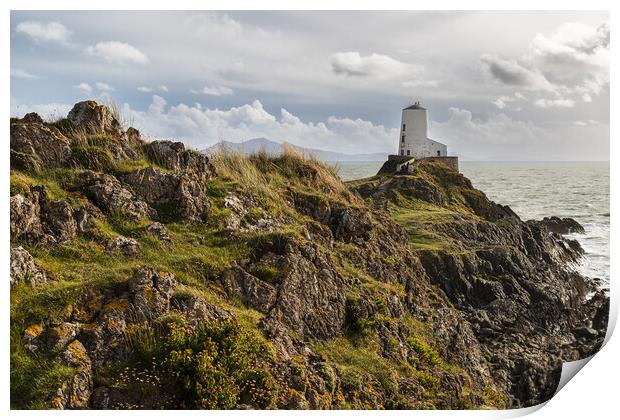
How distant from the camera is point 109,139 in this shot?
14094 millimetres

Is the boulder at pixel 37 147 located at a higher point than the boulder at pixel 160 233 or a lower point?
higher

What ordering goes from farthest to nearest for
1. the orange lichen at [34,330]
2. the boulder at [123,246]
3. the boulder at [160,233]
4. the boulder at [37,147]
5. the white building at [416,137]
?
1. the white building at [416,137]
2. the boulder at [37,147]
3. the boulder at [160,233]
4. the boulder at [123,246]
5. the orange lichen at [34,330]

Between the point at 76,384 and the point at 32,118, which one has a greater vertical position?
the point at 32,118

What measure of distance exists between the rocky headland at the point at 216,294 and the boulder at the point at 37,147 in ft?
0.11

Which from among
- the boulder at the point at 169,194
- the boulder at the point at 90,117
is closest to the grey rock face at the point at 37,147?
the boulder at the point at 90,117

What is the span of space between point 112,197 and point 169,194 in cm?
134

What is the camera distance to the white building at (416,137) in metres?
57.0

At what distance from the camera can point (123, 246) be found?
38.0 feet

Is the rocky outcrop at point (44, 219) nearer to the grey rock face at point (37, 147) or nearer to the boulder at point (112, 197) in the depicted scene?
the boulder at point (112, 197)

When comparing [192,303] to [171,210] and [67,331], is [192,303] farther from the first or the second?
[171,210]

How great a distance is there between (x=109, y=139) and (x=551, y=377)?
547 inches

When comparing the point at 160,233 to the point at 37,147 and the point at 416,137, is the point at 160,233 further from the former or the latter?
the point at 416,137

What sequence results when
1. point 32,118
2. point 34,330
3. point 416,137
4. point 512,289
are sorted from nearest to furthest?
1. point 34,330
2. point 32,118
3. point 512,289
4. point 416,137

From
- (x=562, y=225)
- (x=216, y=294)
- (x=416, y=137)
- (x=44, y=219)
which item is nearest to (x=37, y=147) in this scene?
(x=44, y=219)
